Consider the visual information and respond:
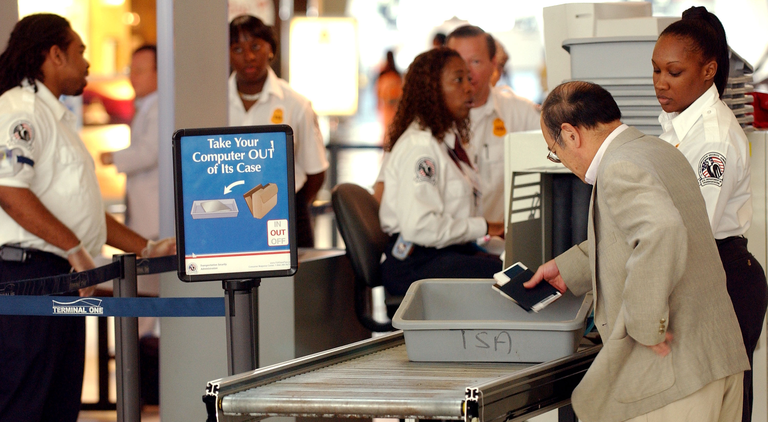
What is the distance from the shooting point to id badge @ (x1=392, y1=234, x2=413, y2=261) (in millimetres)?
3467

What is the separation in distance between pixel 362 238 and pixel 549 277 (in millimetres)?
1454

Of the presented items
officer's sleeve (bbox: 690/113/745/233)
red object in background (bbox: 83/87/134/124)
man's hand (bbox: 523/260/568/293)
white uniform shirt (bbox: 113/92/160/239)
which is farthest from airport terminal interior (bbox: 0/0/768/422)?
red object in background (bbox: 83/87/134/124)

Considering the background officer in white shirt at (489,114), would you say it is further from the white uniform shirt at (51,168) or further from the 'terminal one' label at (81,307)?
the 'terminal one' label at (81,307)

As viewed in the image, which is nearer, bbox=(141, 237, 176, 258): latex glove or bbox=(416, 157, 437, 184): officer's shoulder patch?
bbox=(141, 237, 176, 258): latex glove

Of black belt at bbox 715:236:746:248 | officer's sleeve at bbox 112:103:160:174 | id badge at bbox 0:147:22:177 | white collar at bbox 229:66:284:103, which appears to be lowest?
black belt at bbox 715:236:746:248

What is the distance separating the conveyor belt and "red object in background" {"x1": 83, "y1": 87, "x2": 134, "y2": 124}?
5234mm

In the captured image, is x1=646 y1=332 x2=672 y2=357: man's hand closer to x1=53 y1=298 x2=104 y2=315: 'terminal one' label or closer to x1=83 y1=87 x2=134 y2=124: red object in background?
x1=53 y1=298 x2=104 y2=315: 'terminal one' label

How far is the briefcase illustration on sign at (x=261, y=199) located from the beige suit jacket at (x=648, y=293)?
2.25 ft

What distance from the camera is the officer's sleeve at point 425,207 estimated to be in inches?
133

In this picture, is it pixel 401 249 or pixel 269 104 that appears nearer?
pixel 401 249

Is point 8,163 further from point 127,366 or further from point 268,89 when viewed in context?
point 268,89

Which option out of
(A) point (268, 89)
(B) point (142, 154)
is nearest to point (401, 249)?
(A) point (268, 89)

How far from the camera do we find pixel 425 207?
3375 millimetres
